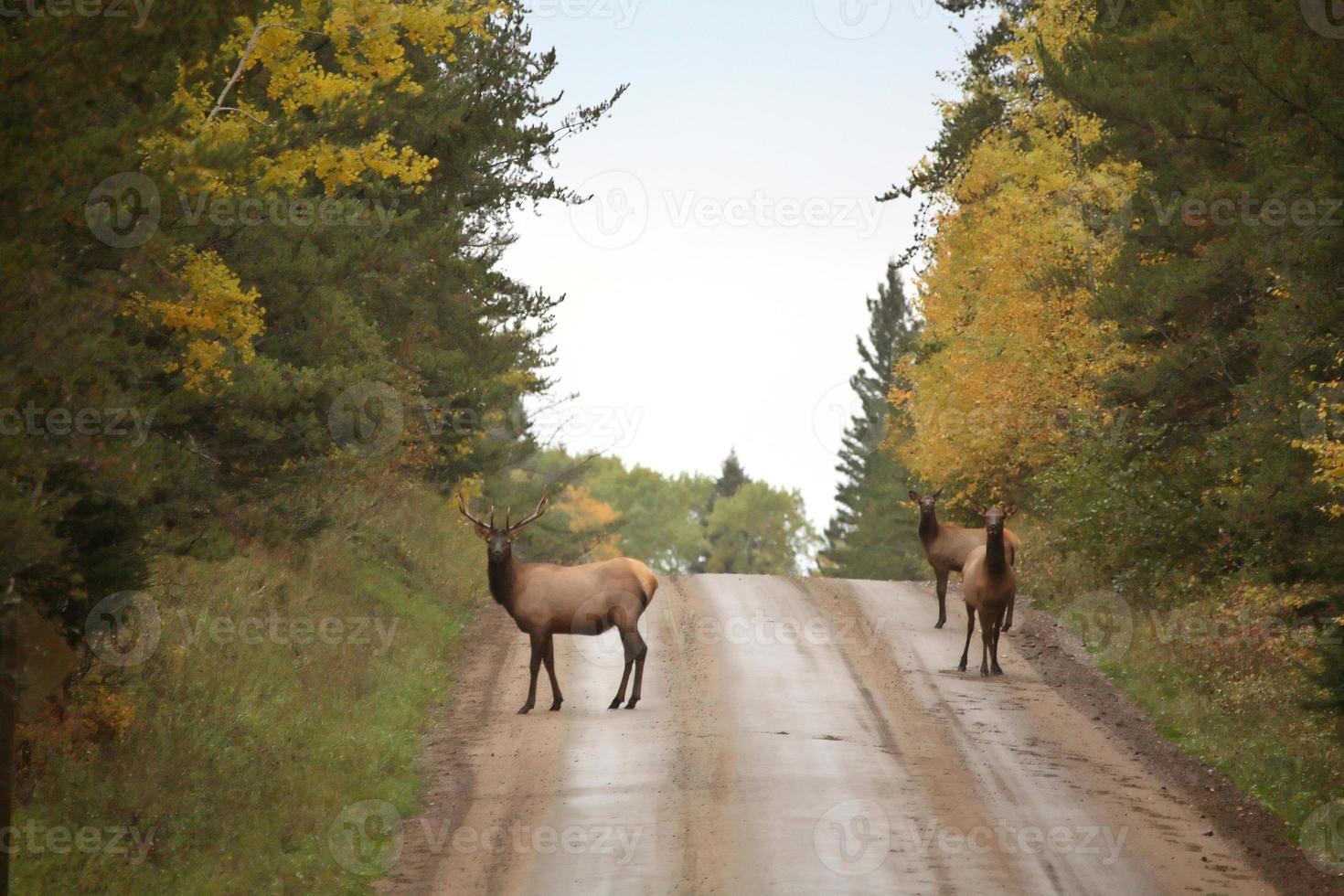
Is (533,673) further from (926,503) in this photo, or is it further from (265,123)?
A: (926,503)

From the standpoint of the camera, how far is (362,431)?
23.6m

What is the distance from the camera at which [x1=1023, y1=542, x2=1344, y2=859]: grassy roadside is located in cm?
1605

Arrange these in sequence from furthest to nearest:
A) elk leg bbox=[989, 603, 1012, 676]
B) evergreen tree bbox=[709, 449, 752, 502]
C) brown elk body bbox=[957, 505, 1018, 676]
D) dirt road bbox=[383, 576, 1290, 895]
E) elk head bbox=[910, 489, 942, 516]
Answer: evergreen tree bbox=[709, 449, 752, 502] → elk head bbox=[910, 489, 942, 516] → elk leg bbox=[989, 603, 1012, 676] → brown elk body bbox=[957, 505, 1018, 676] → dirt road bbox=[383, 576, 1290, 895]

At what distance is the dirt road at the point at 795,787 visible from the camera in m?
12.7

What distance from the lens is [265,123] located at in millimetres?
→ 17438

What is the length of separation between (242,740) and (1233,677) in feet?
44.3

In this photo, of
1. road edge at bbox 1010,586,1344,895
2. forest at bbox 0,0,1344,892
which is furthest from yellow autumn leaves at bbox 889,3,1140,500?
road edge at bbox 1010,586,1344,895

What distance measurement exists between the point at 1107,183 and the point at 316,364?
2117 centimetres

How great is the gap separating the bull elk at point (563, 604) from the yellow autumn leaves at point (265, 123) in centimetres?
455

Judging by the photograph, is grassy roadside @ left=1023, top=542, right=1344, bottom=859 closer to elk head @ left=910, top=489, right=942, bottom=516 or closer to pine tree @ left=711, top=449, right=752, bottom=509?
elk head @ left=910, top=489, right=942, bottom=516

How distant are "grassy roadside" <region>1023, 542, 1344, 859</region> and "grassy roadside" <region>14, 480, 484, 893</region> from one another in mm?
9297

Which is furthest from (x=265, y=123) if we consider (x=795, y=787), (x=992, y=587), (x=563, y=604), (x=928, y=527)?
(x=928, y=527)

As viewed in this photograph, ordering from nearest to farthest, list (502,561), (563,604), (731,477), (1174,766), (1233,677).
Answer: (1174,766) → (502,561) → (563,604) → (1233,677) → (731,477)

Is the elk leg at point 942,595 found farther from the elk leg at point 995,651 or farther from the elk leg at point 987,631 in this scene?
the elk leg at point 987,631
